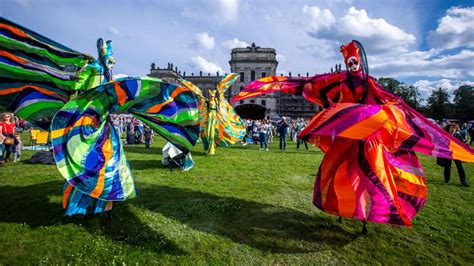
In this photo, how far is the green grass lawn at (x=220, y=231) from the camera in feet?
11.0

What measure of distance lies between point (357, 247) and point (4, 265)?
172 inches

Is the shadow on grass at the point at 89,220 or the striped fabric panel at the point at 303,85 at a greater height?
the striped fabric panel at the point at 303,85

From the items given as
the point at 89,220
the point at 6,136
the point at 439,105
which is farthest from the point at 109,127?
the point at 439,105

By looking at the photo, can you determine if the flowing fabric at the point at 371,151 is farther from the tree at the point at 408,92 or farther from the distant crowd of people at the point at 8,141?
the tree at the point at 408,92

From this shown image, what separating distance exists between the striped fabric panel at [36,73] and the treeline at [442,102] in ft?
230

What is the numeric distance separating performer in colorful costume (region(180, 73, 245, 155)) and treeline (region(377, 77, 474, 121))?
202 feet

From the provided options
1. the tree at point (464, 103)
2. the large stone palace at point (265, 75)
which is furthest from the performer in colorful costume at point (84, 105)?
the tree at point (464, 103)

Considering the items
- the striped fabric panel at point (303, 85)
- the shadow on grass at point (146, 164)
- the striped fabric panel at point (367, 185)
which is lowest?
the shadow on grass at point (146, 164)

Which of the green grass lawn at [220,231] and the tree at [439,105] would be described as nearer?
the green grass lawn at [220,231]

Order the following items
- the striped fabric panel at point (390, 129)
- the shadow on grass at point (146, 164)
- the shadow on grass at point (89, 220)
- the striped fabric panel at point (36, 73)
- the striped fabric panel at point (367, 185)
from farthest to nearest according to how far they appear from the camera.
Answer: the shadow on grass at point (146, 164) → the striped fabric panel at point (36, 73) → the shadow on grass at point (89, 220) → the striped fabric panel at point (367, 185) → the striped fabric panel at point (390, 129)

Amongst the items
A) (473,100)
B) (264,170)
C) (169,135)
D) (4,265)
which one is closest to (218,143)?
(264,170)

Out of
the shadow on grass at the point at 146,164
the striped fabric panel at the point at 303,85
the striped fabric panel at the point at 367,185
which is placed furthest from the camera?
the shadow on grass at the point at 146,164

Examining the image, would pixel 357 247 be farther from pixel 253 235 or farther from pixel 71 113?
pixel 71 113

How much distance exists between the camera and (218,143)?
45.3 feet
